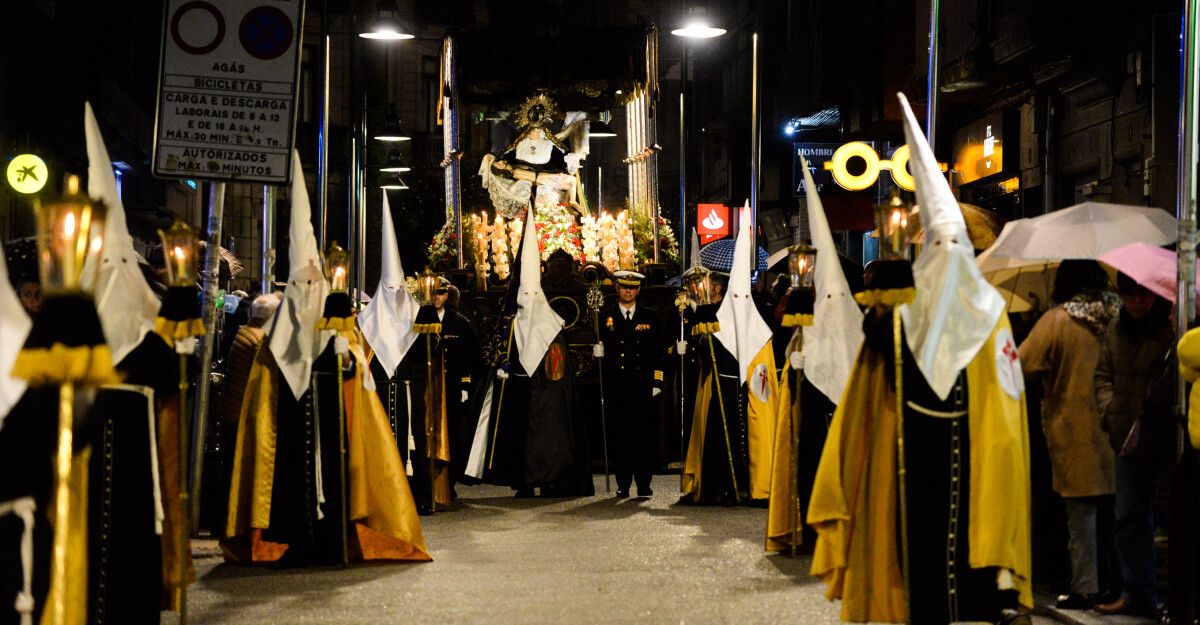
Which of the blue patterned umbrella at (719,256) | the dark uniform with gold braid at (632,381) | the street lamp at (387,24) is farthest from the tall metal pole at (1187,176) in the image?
the blue patterned umbrella at (719,256)

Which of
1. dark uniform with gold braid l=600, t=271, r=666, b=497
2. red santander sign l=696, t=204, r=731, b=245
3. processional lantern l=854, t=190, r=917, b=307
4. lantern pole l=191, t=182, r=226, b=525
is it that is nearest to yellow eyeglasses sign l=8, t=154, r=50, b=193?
dark uniform with gold braid l=600, t=271, r=666, b=497

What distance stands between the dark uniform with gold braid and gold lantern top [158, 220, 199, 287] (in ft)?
27.7

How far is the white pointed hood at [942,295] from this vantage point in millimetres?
7352

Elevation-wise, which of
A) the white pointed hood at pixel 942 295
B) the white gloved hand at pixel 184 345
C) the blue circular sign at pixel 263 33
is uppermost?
the blue circular sign at pixel 263 33

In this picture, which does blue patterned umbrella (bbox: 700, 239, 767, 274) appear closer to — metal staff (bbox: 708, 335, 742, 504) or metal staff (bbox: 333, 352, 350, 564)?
metal staff (bbox: 708, 335, 742, 504)

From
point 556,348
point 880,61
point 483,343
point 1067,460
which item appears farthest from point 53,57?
point 1067,460

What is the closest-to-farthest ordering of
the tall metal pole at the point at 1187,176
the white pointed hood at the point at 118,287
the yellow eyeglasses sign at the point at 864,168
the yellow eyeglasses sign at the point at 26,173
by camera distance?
the white pointed hood at the point at 118,287 < the tall metal pole at the point at 1187,176 < the yellow eyeglasses sign at the point at 26,173 < the yellow eyeglasses sign at the point at 864,168

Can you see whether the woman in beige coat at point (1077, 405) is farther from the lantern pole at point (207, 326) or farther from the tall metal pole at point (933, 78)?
the lantern pole at point (207, 326)

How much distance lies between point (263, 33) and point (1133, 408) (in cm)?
594

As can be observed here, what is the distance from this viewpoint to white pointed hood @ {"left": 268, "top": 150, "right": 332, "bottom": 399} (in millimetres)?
10852

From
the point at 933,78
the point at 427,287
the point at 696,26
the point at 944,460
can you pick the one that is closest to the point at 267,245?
the point at 427,287

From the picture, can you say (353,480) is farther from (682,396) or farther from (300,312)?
(682,396)

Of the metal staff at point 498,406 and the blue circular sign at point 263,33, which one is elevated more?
the blue circular sign at point 263,33

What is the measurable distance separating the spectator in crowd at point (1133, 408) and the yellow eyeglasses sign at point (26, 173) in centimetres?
1546
